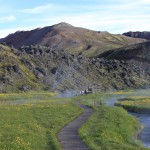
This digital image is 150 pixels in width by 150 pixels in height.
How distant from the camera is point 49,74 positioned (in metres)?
176

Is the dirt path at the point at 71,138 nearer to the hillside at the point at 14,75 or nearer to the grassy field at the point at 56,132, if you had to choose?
the grassy field at the point at 56,132

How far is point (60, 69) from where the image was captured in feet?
598

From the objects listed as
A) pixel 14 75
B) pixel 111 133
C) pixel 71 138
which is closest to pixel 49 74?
pixel 14 75

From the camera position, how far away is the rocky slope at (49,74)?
159875 mm

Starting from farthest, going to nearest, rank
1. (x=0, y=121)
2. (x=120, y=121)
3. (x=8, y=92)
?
(x=8, y=92) → (x=120, y=121) → (x=0, y=121)

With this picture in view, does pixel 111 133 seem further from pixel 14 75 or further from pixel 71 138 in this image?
pixel 14 75

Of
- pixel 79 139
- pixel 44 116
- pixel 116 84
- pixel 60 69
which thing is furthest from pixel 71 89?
pixel 79 139

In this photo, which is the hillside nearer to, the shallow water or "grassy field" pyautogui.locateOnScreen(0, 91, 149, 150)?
the shallow water

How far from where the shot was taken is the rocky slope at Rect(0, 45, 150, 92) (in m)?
160

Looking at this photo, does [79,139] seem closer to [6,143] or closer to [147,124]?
[6,143]

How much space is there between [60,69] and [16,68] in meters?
24.7

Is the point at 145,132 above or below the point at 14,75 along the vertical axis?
below

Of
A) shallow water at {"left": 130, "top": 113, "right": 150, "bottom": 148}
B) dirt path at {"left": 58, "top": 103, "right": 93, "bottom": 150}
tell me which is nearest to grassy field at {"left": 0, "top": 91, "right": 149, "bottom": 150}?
dirt path at {"left": 58, "top": 103, "right": 93, "bottom": 150}

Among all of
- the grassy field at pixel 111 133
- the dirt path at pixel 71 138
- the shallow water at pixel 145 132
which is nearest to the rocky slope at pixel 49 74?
the shallow water at pixel 145 132
